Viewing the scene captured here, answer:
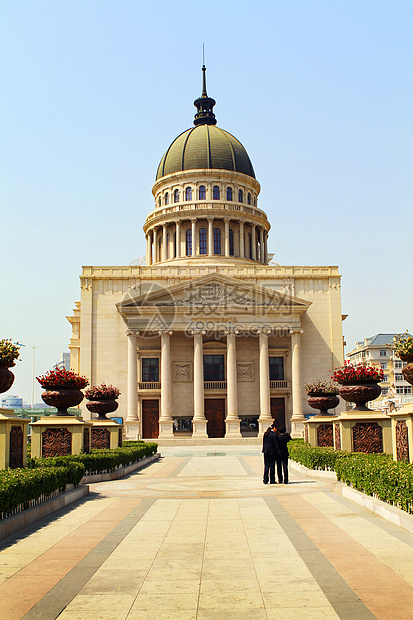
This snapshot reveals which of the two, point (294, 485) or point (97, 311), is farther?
point (97, 311)

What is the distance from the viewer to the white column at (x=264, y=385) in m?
54.0

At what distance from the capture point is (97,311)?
193ft

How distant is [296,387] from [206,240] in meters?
24.2

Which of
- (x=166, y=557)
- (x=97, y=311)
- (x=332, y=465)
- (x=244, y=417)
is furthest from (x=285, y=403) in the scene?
(x=166, y=557)

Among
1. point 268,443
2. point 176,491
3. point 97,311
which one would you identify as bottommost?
point 176,491

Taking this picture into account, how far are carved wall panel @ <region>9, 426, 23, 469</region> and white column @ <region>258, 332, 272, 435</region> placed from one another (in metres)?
41.0

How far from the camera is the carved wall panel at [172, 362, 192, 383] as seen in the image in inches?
2253

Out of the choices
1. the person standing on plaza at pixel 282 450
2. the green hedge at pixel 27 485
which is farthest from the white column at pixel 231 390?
the green hedge at pixel 27 485

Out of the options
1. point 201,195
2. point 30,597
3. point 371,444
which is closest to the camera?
point 30,597

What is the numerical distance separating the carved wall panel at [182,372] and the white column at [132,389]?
4228mm

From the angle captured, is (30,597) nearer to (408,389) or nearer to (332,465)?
(332,465)

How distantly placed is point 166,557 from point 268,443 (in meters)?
9.43

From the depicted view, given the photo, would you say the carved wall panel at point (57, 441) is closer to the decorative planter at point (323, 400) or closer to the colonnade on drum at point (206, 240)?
the decorative planter at point (323, 400)

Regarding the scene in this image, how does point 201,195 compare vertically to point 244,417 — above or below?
above
